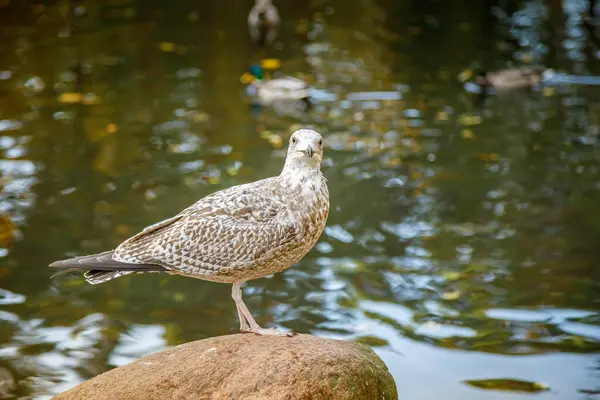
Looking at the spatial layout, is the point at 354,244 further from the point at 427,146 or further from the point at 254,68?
the point at 254,68

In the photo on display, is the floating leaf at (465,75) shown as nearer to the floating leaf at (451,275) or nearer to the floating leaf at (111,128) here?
A: the floating leaf at (111,128)

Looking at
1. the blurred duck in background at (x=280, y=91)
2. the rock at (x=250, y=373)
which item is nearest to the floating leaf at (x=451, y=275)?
the rock at (x=250, y=373)

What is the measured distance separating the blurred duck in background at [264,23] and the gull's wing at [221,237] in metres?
14.7

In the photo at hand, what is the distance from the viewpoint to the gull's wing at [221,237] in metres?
5.45

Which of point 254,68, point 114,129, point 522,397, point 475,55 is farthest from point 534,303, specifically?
point 475,55

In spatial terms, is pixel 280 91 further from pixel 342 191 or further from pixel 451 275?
pixel 451 275

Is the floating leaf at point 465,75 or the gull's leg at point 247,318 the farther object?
the floating leaf at point 465,75

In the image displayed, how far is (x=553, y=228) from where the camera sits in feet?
35.3

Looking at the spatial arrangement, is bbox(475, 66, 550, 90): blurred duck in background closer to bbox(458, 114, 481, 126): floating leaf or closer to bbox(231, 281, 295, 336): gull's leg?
bbox(458, 114, 481, 126): floating leaf

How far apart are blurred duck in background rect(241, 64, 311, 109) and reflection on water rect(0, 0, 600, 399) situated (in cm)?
22

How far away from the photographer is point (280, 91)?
14.9m

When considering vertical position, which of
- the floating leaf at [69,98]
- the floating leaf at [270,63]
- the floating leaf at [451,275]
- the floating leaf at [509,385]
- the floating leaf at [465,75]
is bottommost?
the floating leaf at [509,385]

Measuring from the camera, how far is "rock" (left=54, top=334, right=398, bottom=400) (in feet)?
17.3

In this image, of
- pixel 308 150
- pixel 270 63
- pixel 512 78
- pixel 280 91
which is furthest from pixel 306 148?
pixel 270 63
